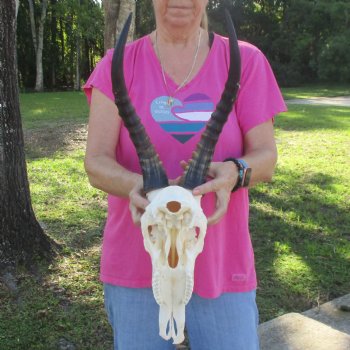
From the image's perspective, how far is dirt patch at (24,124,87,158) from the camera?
10.6 m

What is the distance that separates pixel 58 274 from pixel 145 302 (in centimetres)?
307

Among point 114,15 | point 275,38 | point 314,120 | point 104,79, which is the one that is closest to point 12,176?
point 104,79

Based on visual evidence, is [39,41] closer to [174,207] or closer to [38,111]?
[38,111]

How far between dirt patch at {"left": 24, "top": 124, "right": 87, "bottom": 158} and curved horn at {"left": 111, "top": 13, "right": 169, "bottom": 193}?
28.3 feet

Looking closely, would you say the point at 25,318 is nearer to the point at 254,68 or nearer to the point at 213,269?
the point at 213,269

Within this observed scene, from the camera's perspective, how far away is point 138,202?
5.83 feet

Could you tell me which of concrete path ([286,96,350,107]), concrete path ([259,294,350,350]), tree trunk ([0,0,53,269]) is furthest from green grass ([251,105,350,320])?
concrete path ([286,96,350,107])

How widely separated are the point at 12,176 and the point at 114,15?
3721mm

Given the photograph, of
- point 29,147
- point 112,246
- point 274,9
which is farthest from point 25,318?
point 274,9

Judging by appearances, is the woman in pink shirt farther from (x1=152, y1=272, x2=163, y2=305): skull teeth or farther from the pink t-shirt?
(x1=152, y1=272, x2=163, y2=305): skull teeth

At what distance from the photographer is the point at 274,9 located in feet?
140

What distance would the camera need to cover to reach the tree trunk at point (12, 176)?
4445mm

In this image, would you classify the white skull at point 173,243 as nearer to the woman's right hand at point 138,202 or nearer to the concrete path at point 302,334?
the woman's right hand at point 138,202

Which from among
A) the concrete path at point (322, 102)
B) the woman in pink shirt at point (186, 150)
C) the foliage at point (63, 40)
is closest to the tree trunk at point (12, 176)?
the woman in pink shirt at point (186, 150)
